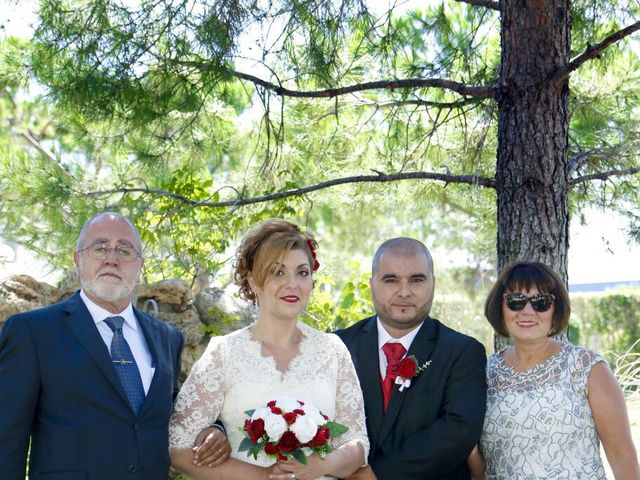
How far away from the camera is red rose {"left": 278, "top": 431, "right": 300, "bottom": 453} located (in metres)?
3.52

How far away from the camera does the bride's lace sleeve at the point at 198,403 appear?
3814 mm

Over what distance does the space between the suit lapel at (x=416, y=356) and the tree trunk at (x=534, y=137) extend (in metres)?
1.28

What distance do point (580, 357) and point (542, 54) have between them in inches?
84.5

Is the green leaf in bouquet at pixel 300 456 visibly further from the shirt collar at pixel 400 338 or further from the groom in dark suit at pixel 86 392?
the shirt collar at pixel 400 338

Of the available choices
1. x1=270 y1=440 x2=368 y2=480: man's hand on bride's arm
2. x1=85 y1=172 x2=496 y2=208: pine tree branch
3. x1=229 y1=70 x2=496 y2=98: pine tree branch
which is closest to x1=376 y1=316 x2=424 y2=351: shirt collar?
x1=270 y1=440 x2=368 y2=480: man's hand on bride's arm

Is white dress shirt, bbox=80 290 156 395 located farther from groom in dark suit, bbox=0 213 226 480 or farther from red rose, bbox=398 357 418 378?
red rose, bbox=398 357 418 378

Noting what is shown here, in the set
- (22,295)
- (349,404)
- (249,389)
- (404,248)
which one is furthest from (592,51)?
(22,295)

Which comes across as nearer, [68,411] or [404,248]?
[68,411]

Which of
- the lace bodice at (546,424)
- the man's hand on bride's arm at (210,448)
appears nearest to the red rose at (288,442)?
the man's hand on bride's arm at (210,448)

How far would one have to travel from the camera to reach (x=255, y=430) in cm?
357

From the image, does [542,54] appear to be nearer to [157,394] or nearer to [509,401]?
[509,401]

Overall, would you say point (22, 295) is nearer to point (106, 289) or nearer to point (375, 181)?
point (375, 181)

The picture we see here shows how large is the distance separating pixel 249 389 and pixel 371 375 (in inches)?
28.1

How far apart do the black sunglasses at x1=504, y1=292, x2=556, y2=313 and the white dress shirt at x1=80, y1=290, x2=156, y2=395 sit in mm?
1663
